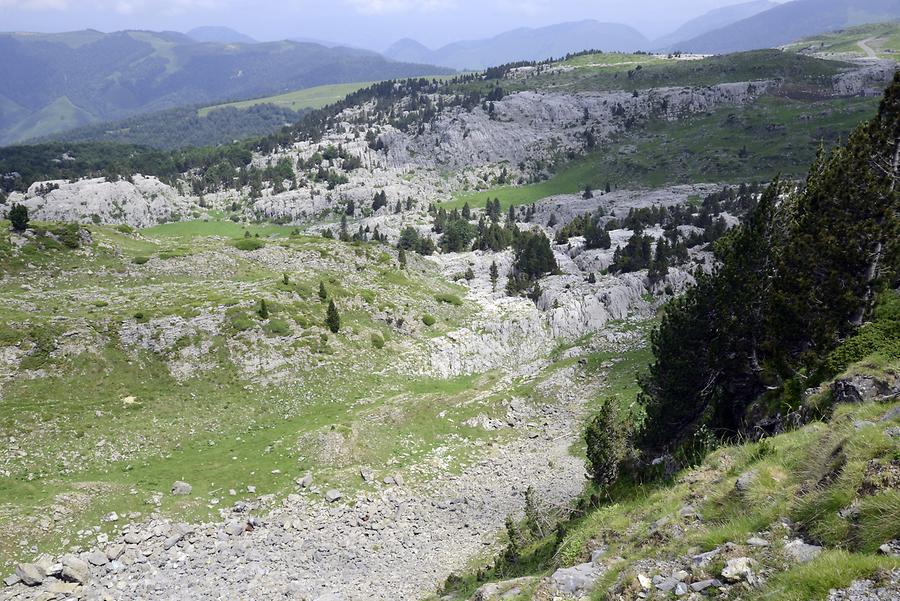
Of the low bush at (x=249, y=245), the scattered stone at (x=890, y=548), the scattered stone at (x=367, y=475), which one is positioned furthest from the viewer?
the low bush at (x=249, y=245)

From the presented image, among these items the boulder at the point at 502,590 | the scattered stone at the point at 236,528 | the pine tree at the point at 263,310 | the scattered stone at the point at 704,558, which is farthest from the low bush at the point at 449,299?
the scattered stone at the point at 704,558

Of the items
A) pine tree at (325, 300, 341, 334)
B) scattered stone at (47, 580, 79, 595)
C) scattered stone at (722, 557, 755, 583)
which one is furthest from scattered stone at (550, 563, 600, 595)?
pine tree at (325, 300, 341, 334)

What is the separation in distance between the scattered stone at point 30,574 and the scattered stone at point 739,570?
38.5 m

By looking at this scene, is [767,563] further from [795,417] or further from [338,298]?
[338,298]

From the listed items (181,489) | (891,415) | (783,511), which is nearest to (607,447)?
(891,415)

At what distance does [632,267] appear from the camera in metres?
95.4

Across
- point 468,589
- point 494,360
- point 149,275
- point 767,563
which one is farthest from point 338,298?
point 767,563

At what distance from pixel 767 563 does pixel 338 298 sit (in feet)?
208

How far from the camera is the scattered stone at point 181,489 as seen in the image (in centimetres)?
3900

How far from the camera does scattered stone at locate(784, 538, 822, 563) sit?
10.8 m

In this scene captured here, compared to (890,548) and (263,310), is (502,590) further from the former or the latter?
(263,310)

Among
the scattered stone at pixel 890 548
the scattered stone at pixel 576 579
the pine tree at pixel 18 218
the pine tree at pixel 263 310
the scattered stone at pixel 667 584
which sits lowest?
the pine tree at pixel 263 310

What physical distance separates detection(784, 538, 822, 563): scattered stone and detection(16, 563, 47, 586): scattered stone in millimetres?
39788

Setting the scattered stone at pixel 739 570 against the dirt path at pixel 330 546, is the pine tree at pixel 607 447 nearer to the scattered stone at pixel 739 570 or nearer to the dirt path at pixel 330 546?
the dirt path at pixel 330 546
